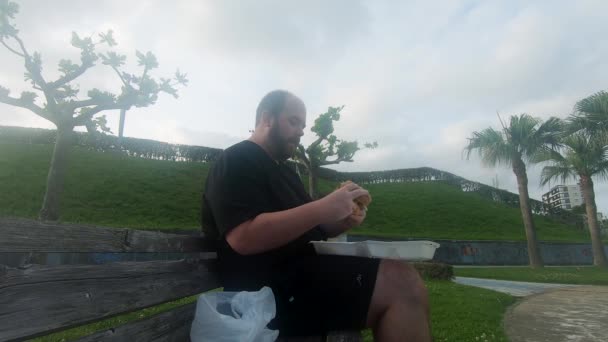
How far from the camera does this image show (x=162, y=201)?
17.3 metres

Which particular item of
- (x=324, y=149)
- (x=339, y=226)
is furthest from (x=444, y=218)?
(x=339, y=226)

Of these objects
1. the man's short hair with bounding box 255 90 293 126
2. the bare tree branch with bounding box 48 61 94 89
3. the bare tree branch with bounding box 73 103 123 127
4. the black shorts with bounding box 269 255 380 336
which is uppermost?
the bare tree branch with bounding box 48 61 94 89

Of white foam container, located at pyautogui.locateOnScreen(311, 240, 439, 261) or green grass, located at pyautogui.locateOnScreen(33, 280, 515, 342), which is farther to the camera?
green grass, located at pyautogui.locateOnScreen(33, 280, 515, 342)

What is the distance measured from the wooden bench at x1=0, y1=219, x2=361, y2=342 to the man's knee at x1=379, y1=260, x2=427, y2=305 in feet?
0.95

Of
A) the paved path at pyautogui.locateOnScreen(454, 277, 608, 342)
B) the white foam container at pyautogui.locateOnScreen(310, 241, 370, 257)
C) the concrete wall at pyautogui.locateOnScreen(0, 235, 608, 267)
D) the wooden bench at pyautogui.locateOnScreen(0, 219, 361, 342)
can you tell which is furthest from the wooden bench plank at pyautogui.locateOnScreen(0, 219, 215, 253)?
the concrete wall at pyautogui.locateOnScreen(0, 235, 608, 267)

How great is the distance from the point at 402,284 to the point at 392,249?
0.16 m

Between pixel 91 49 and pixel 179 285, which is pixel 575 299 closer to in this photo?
pixel 179 285

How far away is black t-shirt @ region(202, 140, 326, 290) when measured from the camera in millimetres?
1585

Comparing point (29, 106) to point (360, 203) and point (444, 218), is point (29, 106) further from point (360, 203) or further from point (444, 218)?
point (444, 218)

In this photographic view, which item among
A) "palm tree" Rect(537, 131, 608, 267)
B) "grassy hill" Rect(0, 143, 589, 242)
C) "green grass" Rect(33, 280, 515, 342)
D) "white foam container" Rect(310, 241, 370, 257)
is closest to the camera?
"white foam container" Rect(310, 241, 370, 257)

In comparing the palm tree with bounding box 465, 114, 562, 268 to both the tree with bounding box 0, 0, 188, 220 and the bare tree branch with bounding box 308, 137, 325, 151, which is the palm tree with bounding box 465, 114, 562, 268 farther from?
the tree with bounding box 0, 0, 188, 220

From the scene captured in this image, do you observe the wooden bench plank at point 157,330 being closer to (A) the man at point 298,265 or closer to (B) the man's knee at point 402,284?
(A) the man at point 298,265

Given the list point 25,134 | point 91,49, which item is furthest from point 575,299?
point 25,134

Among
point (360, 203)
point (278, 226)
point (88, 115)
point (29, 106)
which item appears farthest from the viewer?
point (88, 115)
